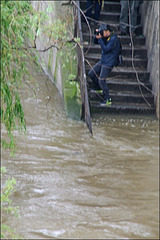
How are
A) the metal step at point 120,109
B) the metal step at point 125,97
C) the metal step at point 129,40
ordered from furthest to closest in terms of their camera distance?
the metal step at point 129,40 < the metal step at point 125,97 < the metal step at point 120,109

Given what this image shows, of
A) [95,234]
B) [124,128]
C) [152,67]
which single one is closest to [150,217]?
[95,234]

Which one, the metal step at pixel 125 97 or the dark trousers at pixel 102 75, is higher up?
the dark trousers at pixel 102 75

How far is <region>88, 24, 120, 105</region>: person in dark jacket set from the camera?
902 centimetres

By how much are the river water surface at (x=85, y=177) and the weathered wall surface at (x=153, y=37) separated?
1081mm

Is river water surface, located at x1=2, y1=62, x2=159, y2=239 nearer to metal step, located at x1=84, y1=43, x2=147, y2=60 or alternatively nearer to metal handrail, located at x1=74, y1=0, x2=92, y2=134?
metal handrail, located at x1=74, y1=0, x2=92, y2=134

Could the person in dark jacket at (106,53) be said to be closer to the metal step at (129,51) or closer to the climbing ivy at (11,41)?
the metal step at (129,51)

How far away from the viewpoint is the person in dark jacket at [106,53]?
9.02m

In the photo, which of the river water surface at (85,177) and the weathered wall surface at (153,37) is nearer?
the river water surface at (85,177)

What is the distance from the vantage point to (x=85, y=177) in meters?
7.07

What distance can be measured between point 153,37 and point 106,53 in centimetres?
187

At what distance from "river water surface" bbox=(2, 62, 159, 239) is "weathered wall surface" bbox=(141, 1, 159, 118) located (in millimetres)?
1081

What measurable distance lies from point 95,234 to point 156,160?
8.84 feet

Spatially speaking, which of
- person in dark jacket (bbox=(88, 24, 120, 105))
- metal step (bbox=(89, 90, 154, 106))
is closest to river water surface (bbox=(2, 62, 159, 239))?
metal step (bbox=(89, 90, 154, 106))

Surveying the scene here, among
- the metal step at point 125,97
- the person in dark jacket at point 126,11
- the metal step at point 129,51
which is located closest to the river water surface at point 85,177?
the metal step at point 125,97
